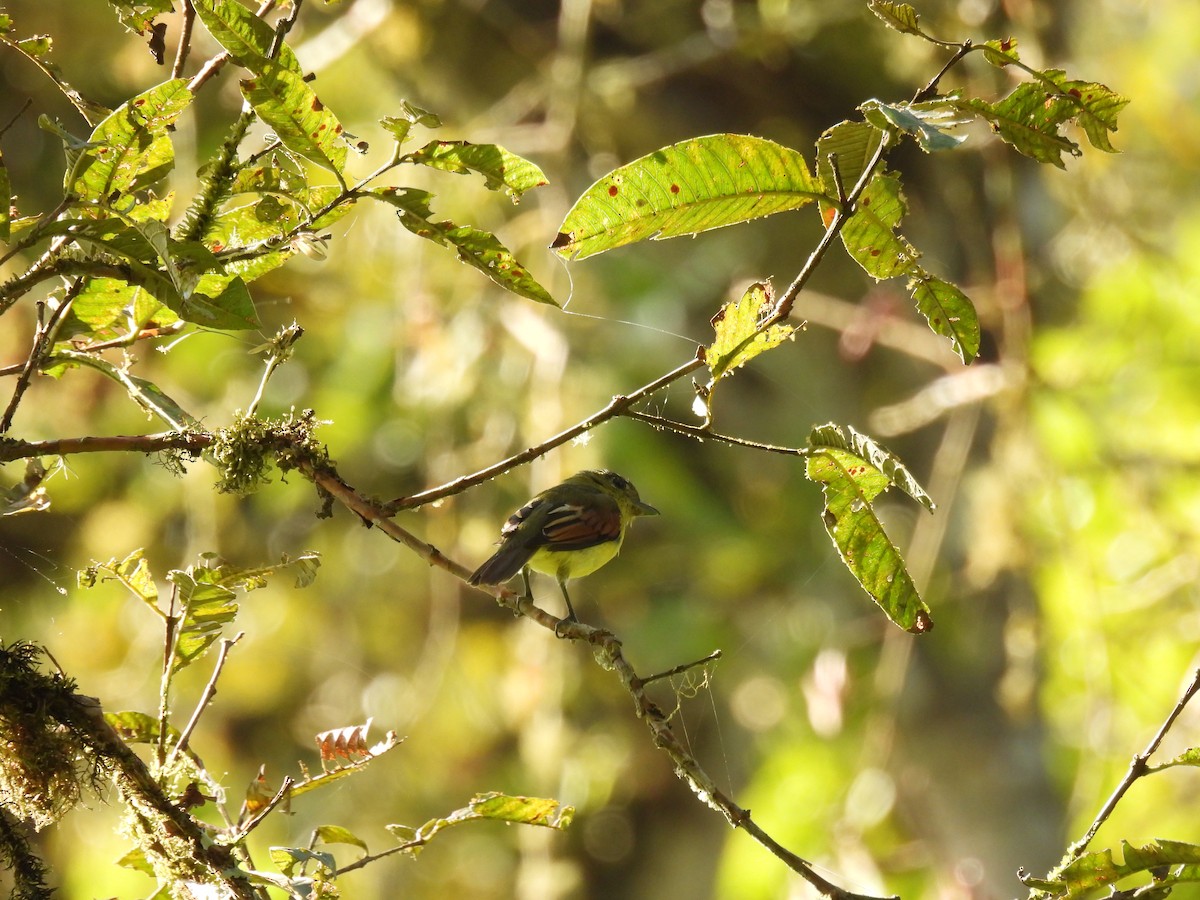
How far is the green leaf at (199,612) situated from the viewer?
5.33 ft

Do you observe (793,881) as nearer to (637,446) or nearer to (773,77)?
(637,446)

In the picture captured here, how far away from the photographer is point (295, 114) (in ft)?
4.78

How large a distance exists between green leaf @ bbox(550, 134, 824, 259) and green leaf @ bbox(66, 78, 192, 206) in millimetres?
491

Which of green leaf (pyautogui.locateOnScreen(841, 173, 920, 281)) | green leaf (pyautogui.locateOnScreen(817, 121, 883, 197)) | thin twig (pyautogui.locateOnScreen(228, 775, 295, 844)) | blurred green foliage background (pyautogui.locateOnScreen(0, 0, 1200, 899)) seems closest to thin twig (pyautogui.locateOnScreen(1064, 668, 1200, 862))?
green leaf (pyautogui.locateOnScreen(841, 173, 920, 281))

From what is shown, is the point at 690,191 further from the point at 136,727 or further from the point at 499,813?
the point at 136,727

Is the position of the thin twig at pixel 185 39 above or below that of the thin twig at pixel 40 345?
above

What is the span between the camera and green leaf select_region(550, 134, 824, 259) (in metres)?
1.50

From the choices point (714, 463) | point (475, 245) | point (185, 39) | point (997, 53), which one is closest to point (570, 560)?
point (475, 245)

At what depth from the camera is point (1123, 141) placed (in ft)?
21.3

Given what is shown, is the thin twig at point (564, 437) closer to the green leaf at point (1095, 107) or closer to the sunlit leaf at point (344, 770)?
the sunlit leaf at point (344, 770)

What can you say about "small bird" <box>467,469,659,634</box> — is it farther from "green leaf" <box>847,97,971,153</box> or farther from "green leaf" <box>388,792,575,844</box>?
"green leaf" <box>847,97,971,153</box>

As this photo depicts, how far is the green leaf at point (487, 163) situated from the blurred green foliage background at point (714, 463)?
2864 millimetres

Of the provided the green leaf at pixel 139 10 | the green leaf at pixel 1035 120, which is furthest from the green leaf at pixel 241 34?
the green leaf at pixel 1035 120

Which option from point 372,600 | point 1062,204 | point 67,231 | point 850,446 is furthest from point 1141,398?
point 67,231
